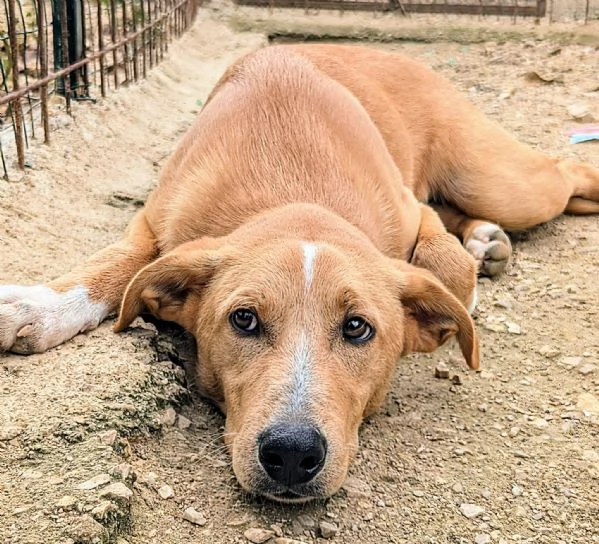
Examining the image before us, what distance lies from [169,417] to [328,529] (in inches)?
31.7

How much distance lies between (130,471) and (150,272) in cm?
92

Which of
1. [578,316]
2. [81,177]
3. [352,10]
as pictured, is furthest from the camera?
[352,10]

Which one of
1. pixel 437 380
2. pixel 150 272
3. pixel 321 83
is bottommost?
pixel 437 380

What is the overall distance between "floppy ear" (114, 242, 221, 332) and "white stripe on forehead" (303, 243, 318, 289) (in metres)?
0.39

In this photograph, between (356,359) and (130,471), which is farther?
(356,359)

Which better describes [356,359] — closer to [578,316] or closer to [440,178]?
[578,316]

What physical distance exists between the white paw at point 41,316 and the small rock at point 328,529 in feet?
4.77

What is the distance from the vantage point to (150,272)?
11.7 ft

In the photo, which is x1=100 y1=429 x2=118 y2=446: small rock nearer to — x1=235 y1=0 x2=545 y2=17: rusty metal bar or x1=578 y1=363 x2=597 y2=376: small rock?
x1=578 y1=363 x2=597 y2=376: small rock

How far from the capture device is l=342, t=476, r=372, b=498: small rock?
3215mm

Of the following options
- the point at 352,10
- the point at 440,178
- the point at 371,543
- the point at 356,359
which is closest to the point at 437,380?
the point at 356,359

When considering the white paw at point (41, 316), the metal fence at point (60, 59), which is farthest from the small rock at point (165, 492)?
the metal fence at point (60, 59)

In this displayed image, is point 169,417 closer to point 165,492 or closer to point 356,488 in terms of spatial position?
point 165,492

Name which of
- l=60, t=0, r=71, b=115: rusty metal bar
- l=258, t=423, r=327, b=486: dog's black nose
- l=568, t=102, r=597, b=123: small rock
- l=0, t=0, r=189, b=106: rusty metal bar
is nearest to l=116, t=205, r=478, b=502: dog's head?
l=258, t=423, r=327, b=486: dog's black nose
